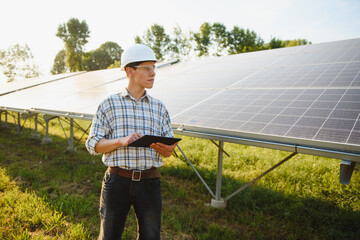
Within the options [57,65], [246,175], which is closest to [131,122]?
[246,175]

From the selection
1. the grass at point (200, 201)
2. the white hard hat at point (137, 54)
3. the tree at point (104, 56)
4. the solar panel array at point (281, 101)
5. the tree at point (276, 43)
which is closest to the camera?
the white hard hat at point (137, 54)

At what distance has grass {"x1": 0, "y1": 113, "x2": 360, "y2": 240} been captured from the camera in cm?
393

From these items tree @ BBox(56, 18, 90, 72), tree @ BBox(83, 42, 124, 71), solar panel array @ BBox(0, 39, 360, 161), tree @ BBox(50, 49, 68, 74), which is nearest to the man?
solar panel array @ BBox(0, 39, 360, 161)

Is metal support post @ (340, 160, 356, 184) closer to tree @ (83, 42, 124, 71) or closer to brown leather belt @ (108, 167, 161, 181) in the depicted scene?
brown leather belt @ (108, 167, 161, 181)

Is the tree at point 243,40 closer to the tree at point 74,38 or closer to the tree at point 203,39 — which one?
the tree at point 203,39

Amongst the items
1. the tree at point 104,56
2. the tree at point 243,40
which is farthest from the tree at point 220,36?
the tree at point 104,56

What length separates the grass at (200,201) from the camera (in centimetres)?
393

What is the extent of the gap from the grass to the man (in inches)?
71.2

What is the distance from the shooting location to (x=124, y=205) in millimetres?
2221

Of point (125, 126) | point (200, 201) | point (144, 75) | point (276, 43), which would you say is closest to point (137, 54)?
point (144, 75)

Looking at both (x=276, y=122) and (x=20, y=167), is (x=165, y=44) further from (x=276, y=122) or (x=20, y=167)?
(x=276, y=122)

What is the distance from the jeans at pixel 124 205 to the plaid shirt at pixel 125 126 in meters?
0.16

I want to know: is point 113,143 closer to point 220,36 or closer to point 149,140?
point 149,140

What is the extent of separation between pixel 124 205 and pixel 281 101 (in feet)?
9.49
